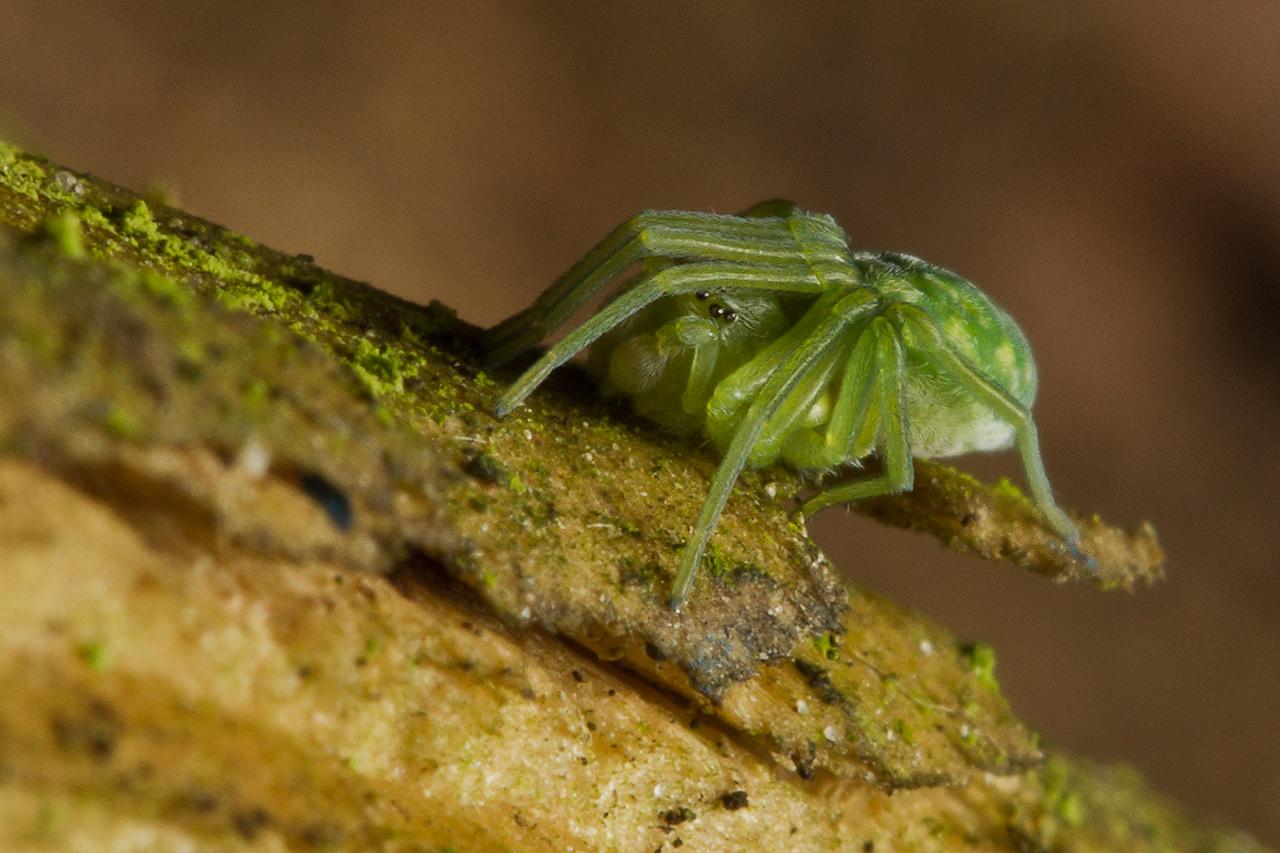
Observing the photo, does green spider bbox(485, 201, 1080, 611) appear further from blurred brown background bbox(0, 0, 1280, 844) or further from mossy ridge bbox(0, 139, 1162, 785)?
blurred brown background bbox(0, 0, 1280, 844)

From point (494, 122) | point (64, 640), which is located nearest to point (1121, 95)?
point (494, 122)

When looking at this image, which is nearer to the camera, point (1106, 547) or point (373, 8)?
point (1106, 547)

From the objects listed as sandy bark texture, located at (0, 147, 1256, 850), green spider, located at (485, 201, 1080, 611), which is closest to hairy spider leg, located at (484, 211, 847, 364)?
green spider, located at (485, 201, 1080, 611)

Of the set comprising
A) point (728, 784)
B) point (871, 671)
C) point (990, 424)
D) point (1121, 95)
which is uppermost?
point (1121, 95)

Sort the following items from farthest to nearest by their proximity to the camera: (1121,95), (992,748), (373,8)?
(1121,95) → (373,8) → (992,748)

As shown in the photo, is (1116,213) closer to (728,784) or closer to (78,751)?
(728,784)

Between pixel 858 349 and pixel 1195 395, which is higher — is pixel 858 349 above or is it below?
below

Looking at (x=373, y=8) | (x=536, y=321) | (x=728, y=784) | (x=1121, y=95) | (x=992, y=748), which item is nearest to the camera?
(x=728, y=784)
